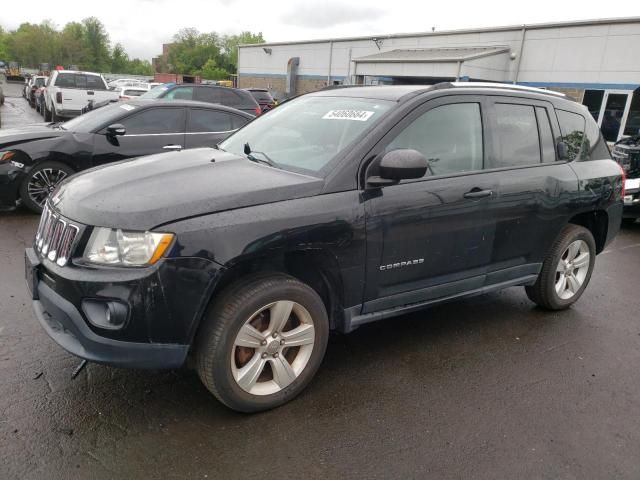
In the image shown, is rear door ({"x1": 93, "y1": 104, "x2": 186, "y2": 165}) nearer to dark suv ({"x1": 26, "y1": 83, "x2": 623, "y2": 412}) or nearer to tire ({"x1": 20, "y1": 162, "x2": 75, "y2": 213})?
tire ({"x1": 20, "y1": 162, "x2": 75, "y2": 213})

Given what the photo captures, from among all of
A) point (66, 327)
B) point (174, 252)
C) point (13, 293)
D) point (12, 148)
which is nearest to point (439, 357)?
point (174, 252)

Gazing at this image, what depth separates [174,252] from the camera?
8.21ft

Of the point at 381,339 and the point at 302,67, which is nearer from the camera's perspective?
the point at 381,339

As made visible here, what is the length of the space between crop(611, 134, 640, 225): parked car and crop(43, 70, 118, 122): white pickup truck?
49.2ft

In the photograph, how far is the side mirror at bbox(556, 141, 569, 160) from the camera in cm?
428

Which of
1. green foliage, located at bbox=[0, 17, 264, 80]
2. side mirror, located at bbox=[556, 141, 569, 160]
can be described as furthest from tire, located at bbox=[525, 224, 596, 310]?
green foliage, located at bbox=[0, 17, 264, 80]

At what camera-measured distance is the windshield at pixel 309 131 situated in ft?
10.9

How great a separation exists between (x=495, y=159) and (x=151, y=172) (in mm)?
2418

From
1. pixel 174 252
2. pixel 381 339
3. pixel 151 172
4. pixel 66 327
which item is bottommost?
pixel 381 339

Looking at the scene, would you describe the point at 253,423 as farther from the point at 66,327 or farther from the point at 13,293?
the point at 13,293

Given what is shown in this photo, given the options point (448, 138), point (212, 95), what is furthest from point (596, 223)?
point (212, 95)

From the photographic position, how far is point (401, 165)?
2986 millimetres

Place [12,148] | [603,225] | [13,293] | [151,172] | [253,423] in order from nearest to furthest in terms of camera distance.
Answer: [253,423]
[151,172]
[13,293]
[603,225]
[12,148]

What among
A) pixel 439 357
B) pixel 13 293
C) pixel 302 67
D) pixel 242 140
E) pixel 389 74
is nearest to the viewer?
pixel 439 357
